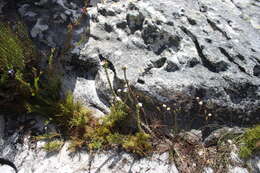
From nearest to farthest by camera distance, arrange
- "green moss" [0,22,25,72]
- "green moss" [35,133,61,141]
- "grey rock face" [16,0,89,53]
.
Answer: "green moss" [0,22,25,72] → "green moss" [35,133,61,141] → "grey rock face" [16,0,89,53]

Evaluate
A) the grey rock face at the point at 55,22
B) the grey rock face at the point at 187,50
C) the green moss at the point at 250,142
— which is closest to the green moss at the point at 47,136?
the grey rock face at the point at 187,50

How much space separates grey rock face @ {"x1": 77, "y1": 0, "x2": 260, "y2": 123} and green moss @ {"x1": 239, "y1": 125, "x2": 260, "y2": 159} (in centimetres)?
18

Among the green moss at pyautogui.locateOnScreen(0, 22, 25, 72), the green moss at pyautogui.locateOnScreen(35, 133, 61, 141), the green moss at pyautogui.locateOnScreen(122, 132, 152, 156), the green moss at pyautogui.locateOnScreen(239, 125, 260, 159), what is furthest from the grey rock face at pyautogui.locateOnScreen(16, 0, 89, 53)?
the green moss at pyautogui.locateOnScreen(239, 125, 260, 159)

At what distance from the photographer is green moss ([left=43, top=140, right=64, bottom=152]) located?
296cm

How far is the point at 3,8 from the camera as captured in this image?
3799 mm

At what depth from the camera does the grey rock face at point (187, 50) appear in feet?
9.75

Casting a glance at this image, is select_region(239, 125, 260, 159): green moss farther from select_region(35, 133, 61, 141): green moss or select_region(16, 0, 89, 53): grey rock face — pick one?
select_region(16, 0, 89, 53): grey rock face

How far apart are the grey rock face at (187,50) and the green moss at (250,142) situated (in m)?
0.18

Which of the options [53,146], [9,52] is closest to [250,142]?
[53,146]

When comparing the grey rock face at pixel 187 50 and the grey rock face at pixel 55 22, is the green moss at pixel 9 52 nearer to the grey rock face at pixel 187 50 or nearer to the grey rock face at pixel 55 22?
the grey rock face at pixel 55 22

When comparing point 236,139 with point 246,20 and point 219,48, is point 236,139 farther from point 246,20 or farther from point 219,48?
point 246,20

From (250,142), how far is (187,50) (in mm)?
1434

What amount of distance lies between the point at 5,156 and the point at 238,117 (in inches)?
119

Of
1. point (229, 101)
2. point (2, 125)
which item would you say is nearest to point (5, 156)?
point (2, 125)
